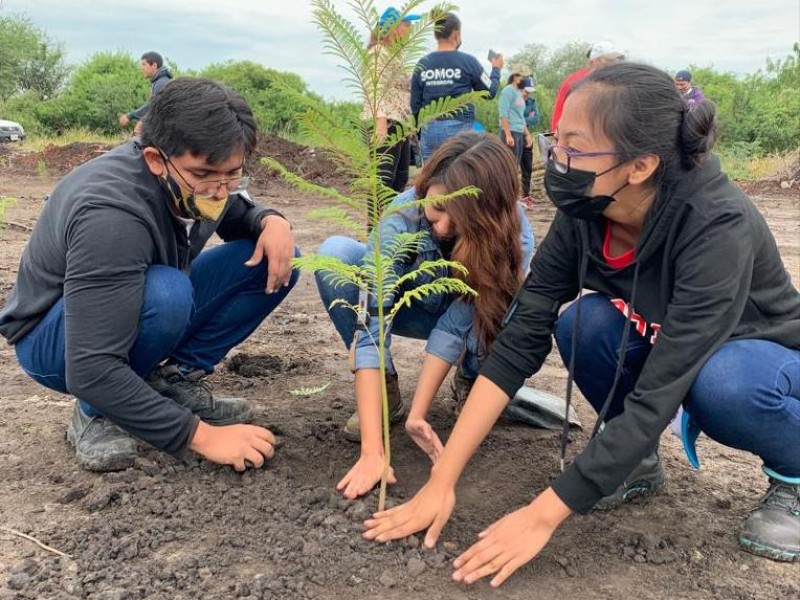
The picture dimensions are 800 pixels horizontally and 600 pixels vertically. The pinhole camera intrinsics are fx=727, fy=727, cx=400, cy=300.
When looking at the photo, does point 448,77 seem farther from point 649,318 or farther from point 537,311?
point 649,318

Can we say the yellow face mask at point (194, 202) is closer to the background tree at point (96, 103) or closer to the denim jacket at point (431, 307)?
the denim jacket at point (431, 307)

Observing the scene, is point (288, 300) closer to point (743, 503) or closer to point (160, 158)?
point (160, 158)

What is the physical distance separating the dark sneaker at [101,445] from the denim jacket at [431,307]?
2.77ft

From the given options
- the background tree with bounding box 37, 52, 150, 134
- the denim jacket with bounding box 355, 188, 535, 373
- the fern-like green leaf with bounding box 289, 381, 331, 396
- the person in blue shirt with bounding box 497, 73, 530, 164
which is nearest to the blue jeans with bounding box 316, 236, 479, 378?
the denim jacket with bounding box 355, 188, 535, 373

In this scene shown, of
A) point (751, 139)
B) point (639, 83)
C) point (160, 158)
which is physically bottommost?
point (751, 139)

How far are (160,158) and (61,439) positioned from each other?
1.19m

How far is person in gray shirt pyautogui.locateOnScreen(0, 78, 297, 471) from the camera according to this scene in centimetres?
213

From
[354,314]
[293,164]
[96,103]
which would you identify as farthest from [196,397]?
[96,103]

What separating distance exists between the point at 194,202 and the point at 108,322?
491mm

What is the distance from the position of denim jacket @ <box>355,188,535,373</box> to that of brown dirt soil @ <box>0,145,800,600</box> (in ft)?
1.41

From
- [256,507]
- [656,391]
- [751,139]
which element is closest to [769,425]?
[656,391]

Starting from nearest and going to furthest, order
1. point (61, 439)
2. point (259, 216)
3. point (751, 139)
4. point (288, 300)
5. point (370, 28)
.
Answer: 1. point (370, 28)
2. point (61, 439)
3. point (259, 216)
4. point (288, 300)
5. point (751, 139)

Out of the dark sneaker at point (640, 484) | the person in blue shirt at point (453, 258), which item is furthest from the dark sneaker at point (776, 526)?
the person in blue shirt at point (453, 258)

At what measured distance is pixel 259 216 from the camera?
2.94m
